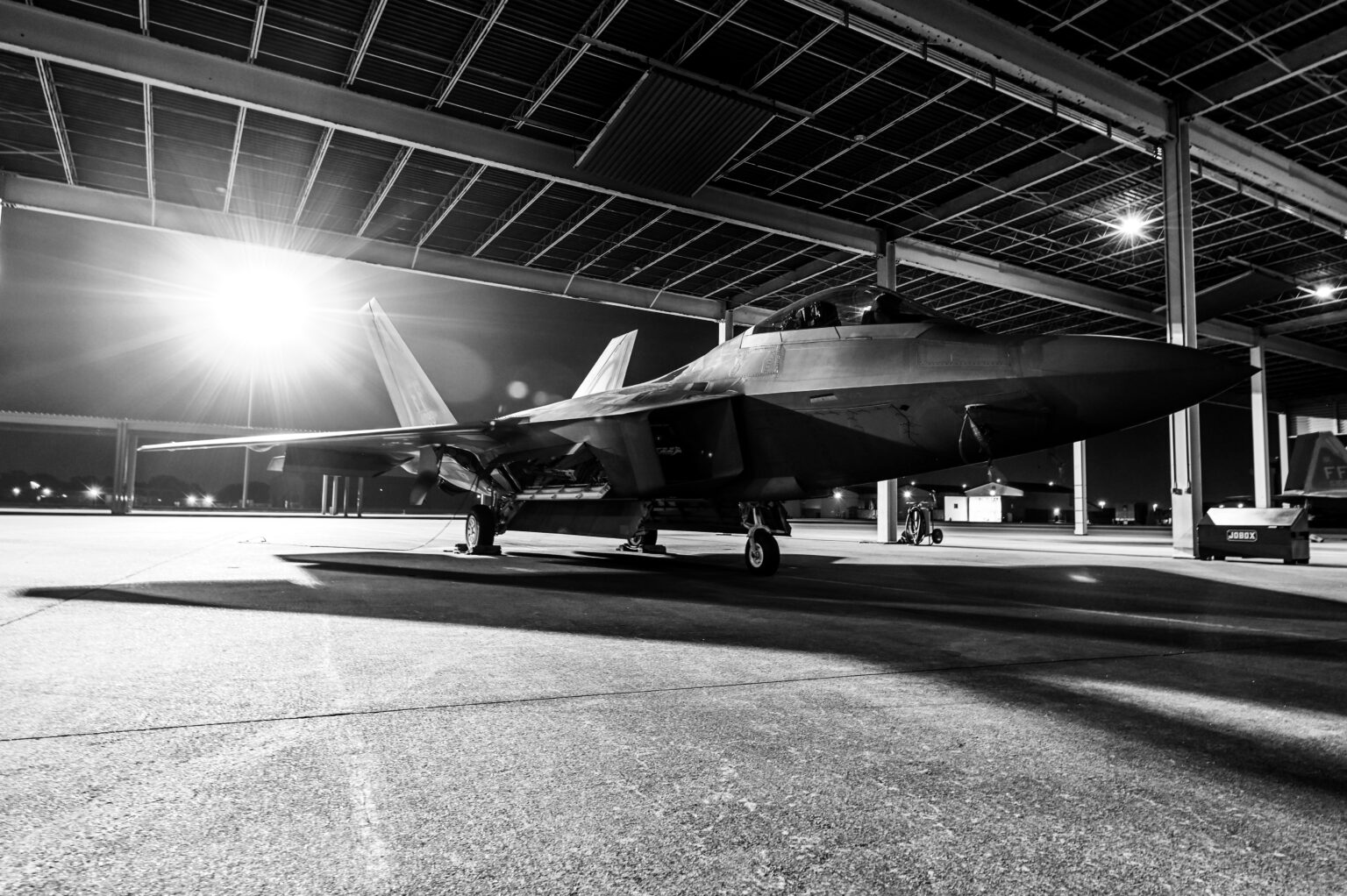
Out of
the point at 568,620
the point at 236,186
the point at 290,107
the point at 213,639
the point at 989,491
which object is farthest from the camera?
the point at 989,491

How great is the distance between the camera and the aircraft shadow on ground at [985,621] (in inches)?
99.2

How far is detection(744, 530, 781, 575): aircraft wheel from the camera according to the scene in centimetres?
798

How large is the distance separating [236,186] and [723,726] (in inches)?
740

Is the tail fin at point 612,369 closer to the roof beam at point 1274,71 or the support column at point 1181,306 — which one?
the support column at point 1181,306

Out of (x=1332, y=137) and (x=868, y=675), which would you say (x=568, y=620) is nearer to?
(x=868, y=675)

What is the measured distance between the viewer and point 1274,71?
12453 mm

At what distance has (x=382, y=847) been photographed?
137 cm

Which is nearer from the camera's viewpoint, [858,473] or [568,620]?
[568,620]

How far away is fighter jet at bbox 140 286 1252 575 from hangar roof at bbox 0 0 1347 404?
6.54 metres

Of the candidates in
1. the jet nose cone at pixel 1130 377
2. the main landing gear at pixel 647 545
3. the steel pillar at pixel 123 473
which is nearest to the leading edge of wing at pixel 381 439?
the main landing gear at pixel 647 545

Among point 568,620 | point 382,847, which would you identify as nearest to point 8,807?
point 382,847

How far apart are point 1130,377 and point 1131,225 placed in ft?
55.1

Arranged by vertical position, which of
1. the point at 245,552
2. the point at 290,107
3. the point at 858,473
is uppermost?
the point at 290,107

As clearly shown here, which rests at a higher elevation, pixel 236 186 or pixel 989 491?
pixel 236 186
